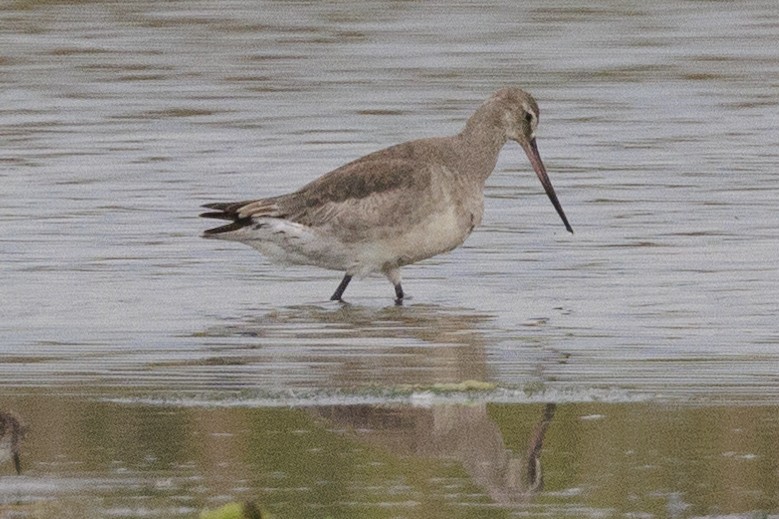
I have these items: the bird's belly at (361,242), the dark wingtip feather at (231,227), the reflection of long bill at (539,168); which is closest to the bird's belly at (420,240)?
the bird's belly at (361,242)

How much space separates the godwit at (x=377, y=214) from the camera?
11359 mm

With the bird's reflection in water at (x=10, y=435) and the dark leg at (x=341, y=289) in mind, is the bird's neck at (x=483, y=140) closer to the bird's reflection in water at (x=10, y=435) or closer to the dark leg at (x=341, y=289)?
the dark leg at (x=341, y=289)

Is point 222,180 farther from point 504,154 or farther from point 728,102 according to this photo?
point 728,102

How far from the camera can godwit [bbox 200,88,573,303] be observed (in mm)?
11359

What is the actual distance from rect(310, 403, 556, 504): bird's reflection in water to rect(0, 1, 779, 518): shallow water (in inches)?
0.8

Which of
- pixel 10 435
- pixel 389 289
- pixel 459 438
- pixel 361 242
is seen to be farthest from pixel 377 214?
pixel 10 435

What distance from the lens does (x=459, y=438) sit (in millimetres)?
7531

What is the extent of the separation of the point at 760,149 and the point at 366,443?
915 centimetres

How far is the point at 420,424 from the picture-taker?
25.5ft

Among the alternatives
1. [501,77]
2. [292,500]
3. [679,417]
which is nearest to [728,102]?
[501,77]

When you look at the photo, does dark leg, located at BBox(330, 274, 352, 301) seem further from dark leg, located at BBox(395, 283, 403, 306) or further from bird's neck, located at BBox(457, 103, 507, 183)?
bird's neck, located at BBox(457, 103, 507, 183)

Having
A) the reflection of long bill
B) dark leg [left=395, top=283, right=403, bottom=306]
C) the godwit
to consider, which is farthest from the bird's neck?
dark leg [left=395, top=283, right=403, bottom=306]

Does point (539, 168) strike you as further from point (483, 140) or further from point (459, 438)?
point (459, 438)

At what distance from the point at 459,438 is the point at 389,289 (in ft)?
14.8
